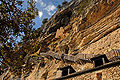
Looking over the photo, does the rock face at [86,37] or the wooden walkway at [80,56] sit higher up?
the rock face at [86,37]

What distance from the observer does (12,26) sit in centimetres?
815

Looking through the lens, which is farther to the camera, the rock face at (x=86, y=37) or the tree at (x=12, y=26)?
the rock face at (x=86, y=37)

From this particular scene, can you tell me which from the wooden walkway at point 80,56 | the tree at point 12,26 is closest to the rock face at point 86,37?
the wooden walkway at point 80,56

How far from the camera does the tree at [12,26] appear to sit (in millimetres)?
7863

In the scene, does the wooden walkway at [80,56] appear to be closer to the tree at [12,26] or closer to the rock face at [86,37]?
the rock face at [86,37]

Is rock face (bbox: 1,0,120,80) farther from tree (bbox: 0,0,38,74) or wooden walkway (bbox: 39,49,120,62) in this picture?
tree (bbox: 0,0,38,74)

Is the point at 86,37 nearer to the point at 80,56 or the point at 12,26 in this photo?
the point at 80,56

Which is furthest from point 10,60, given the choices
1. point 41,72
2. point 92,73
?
point 41,72

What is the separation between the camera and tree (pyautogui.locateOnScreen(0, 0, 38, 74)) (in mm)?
7863

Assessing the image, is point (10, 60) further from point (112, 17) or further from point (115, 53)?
point (112, 17)

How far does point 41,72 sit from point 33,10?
8.82m

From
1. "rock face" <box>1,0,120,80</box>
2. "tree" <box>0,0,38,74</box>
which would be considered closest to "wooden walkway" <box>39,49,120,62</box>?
"rock face" <box>1,0,120,80</box>

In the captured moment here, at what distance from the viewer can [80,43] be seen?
14664 millimetres

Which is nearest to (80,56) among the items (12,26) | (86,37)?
(86,37)
